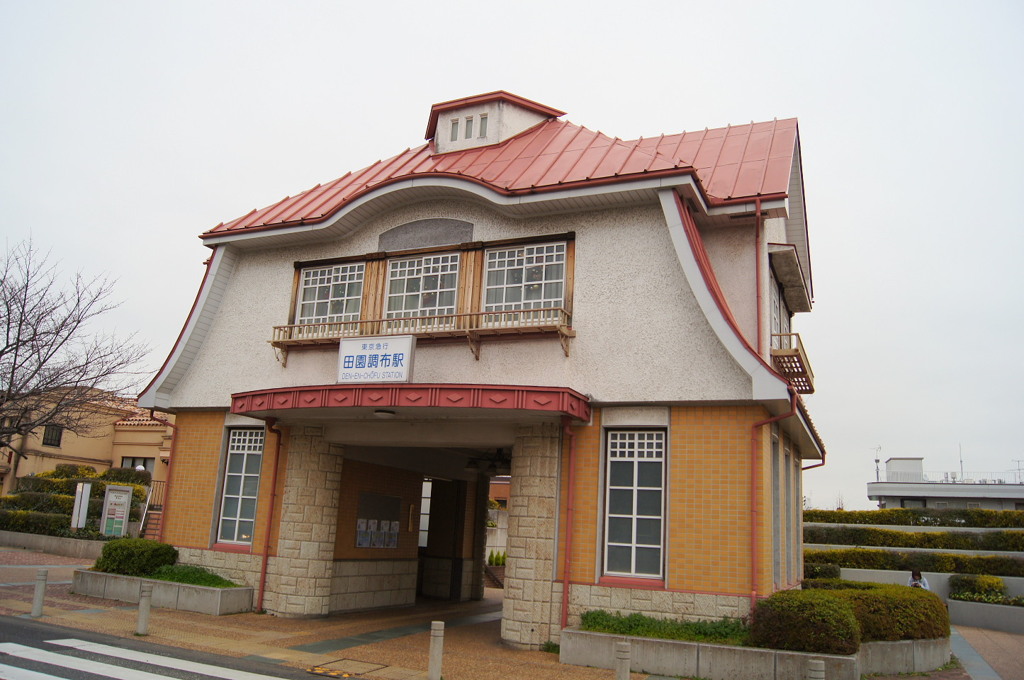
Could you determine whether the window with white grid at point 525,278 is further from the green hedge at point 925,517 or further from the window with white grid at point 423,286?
the green hedge at point 925,517

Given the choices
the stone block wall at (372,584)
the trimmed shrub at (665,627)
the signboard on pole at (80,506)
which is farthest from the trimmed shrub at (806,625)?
the signboard on pole at (80,506)

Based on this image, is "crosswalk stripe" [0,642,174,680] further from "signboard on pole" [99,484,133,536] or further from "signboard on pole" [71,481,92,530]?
"signboard on pole" [71,481,92,530]

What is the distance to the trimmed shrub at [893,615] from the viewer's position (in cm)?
1238

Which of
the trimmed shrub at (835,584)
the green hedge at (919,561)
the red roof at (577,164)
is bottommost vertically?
the trimmed shrub at (835,584)

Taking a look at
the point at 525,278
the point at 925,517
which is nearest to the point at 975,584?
the point at 925,517

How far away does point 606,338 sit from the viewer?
45.0 ft

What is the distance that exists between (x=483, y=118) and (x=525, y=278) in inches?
223

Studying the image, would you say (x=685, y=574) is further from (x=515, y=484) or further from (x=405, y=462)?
(x=405, y=462)

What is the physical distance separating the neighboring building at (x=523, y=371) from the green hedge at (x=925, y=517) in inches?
492

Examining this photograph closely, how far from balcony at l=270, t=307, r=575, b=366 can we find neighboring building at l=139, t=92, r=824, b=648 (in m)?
0.05

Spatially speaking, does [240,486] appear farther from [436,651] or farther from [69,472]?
[69,472]

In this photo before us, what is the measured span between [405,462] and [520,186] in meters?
7.45

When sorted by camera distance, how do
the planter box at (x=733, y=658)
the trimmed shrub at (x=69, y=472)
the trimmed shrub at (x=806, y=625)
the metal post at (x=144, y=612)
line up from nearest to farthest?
the planter box at (x=733, y=658) → the trimmed shrub at (x=806, y=625) → the metal post at (x=144, y=612) → the trimmed shrub at (x=69, y=472)

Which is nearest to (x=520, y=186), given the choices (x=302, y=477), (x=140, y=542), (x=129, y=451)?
(x=302, y=477)
